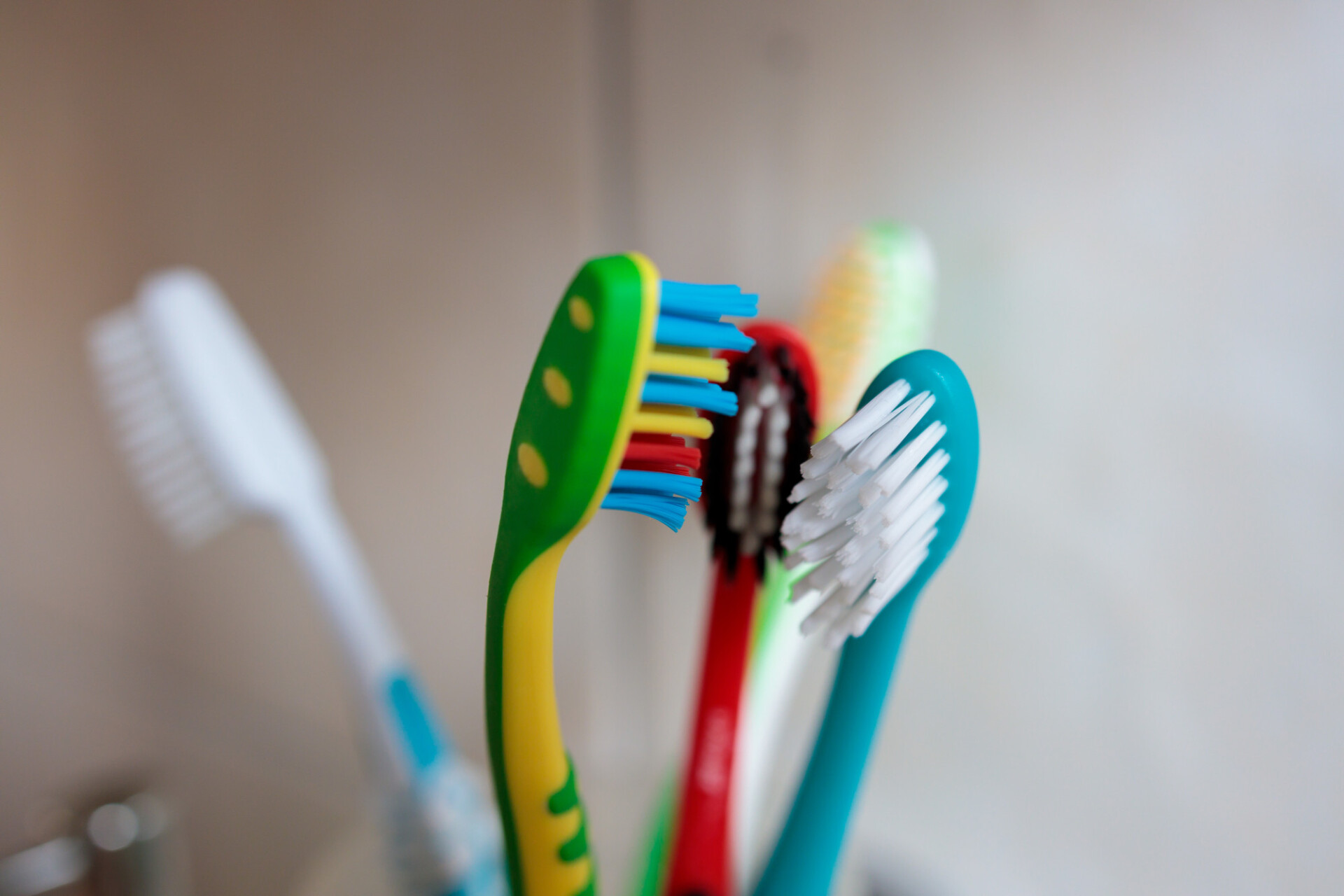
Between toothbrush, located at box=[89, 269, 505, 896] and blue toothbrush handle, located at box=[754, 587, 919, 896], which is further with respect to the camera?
toothbrush, located at box=[89, 269, 505, 896]

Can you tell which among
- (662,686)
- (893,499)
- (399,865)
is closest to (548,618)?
(893,499)

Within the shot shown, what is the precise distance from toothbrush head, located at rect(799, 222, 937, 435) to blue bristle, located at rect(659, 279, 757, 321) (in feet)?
0.47

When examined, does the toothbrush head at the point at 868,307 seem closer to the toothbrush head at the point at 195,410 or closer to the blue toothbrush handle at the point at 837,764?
the blue toothbrush handle at the point at 837,764

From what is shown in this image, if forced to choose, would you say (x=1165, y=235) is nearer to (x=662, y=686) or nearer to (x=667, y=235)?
(x=667, y=235)

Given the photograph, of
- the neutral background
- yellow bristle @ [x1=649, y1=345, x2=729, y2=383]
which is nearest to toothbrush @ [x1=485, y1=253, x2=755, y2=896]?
yellow bristle @ [x1=649, y1=345, x2=729, y2=383]

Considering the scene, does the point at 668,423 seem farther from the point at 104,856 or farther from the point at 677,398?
the point at 104,856

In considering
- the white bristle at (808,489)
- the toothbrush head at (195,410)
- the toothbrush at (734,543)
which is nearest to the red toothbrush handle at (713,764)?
the toothbrush at (734,543)

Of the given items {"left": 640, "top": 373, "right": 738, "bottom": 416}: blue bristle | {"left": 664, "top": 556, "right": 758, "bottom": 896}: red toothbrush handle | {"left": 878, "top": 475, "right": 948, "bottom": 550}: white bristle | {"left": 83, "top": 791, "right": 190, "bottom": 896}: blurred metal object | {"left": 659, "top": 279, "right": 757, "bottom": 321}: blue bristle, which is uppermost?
{"left": 659, "top": 279, "right": 757, "bottom": 321}: blue bristle

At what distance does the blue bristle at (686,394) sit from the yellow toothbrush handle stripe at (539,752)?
39 millimetres

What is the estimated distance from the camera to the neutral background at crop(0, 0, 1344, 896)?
1.06 feet

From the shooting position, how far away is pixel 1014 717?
40 cm

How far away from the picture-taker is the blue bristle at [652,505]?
20 cm

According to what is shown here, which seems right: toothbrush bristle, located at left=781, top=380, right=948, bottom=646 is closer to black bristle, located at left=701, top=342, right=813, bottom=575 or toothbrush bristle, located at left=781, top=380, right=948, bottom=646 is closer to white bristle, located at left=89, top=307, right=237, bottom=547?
black bristle, located at left=701, top=342, right=813, bottom=575

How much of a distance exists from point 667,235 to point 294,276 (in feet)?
0.63
